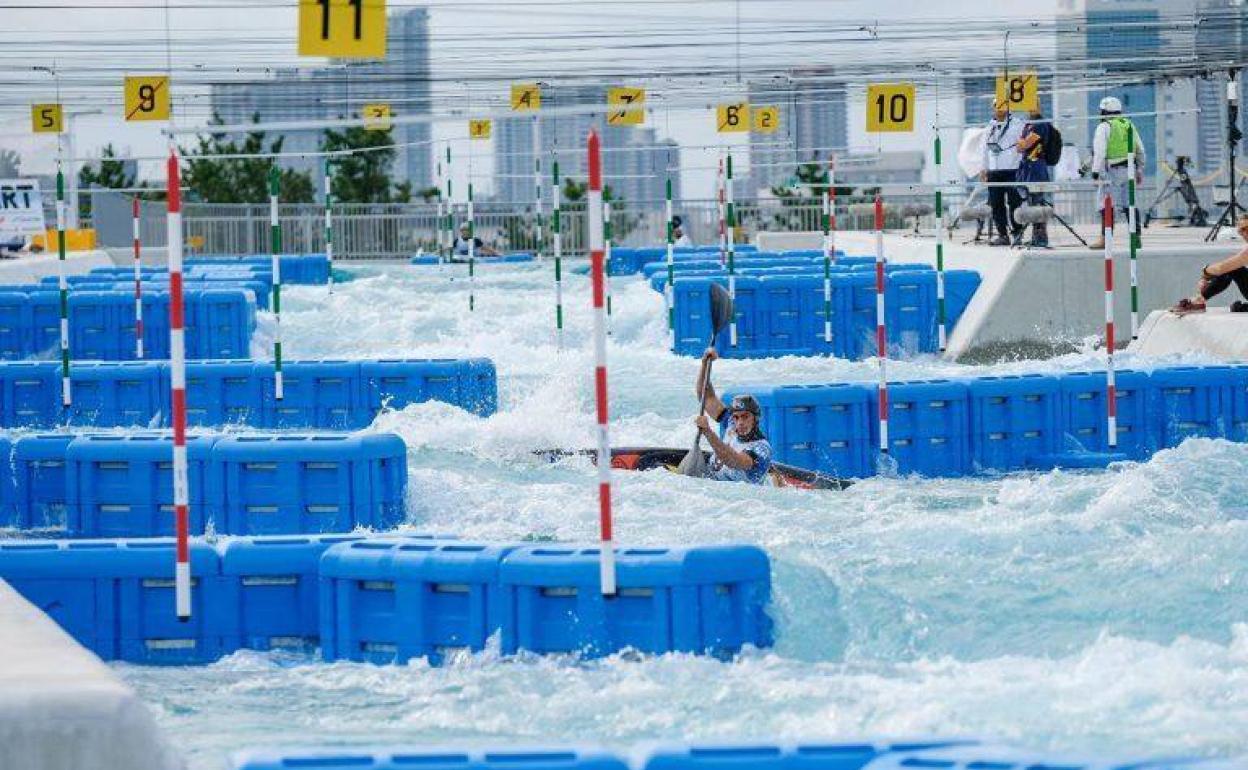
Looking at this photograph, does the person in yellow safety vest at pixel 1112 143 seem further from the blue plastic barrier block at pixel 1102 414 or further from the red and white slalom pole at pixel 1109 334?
the red and white slalom pole at pixel 1109 334

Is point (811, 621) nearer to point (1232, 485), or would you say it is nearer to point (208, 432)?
point (1232, 485)

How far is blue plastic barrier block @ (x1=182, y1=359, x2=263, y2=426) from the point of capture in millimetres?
19328

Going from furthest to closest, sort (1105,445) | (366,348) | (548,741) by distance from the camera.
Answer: (366,348)
(1105,445)
(548,741)

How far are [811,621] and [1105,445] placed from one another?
755cm

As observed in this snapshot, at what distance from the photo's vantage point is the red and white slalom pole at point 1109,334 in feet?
51.2

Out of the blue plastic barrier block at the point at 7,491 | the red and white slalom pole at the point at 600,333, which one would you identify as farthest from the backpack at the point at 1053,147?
the red and white slalom pole at the point at 600,333

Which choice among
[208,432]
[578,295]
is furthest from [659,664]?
[578,295]

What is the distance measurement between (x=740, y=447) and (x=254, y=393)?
19.3 ft

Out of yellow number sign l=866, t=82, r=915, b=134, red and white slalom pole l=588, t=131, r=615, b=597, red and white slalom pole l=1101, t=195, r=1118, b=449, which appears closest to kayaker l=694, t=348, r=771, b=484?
red and white slalom pole l=1101, t=195, r=1118, b=449

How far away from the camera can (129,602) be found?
425 inches

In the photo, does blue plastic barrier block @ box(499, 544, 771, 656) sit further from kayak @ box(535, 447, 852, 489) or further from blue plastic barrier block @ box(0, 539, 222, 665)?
kayak @ box(535, 447, 852, 489)

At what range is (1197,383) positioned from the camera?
58.0 feet

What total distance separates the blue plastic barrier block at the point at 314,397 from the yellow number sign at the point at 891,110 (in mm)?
8612

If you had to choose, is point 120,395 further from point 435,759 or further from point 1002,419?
point 435,759
